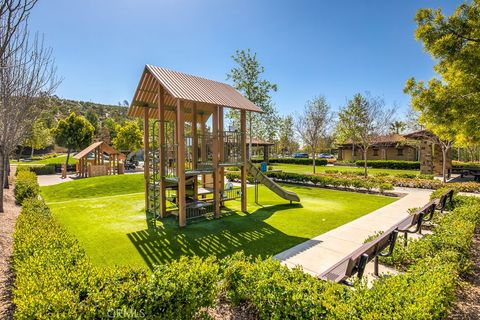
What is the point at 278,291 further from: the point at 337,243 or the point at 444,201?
the point at 444,201

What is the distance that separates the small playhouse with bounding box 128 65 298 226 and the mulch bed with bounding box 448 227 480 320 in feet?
23.7

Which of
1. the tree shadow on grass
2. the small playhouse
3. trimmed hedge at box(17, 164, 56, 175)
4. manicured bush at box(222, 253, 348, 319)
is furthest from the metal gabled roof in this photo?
trimmed hedge at box(17, 164, 56, 175)

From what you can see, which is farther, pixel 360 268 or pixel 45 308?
pixel 360 268

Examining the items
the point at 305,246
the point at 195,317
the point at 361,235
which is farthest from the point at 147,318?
the point at 361,235

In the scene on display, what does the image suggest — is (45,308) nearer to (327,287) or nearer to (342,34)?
(327,287)

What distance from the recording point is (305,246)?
7305 mm

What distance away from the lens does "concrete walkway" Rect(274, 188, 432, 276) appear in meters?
6.25

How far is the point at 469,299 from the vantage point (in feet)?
14.9

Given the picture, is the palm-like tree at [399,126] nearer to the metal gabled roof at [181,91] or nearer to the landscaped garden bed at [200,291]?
the metal gabled roof at [181,91]

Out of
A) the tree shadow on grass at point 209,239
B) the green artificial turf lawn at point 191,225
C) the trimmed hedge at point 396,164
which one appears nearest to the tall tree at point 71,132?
the green artificial turf lawn at point 191,225

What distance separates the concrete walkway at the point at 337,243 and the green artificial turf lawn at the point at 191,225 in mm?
380

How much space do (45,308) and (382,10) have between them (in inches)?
593

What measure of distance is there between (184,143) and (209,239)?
321 centimetres

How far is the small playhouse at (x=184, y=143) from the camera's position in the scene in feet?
29.8
